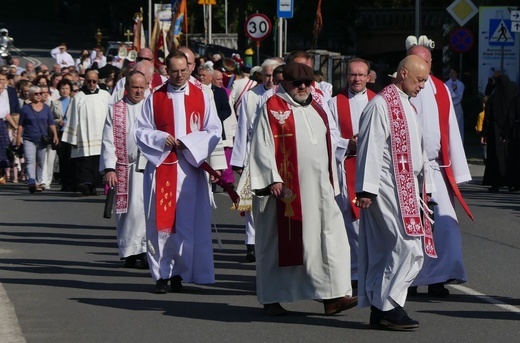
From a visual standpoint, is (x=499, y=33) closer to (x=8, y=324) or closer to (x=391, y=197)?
(x=391, y=197)

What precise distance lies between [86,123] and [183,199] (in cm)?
1010

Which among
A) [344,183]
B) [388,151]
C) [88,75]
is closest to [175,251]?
[344,183]

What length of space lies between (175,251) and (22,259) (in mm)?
3091

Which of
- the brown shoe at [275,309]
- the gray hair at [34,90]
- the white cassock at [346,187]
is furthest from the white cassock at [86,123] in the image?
the brown shoe at [275,309]

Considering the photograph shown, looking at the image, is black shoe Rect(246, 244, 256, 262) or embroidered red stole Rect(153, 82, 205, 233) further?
black shoe Rect(246, 244, 256, 262)

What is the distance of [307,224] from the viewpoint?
34.4ft

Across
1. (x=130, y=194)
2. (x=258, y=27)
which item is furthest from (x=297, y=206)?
(x=258, y=27)

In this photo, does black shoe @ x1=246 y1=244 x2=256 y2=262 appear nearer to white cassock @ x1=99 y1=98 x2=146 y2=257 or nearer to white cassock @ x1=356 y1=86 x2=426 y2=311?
white cassock @ x1=99 y1=98 x2=146 y2=257

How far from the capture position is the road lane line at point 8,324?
9719mm

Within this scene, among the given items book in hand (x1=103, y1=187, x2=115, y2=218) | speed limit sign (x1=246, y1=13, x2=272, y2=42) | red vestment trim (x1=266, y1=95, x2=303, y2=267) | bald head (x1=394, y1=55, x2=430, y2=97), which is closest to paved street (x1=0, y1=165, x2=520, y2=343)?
book in hand (x1=103, y1=187, x2=115, y2=218)

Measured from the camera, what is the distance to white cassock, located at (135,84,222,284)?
1184cm

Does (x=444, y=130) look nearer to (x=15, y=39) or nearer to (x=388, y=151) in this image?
(x=388, y=151)

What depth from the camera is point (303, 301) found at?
1131cm

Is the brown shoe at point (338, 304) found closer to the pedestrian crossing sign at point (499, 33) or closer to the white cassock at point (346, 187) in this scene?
the white cassock at point (346, 187)
